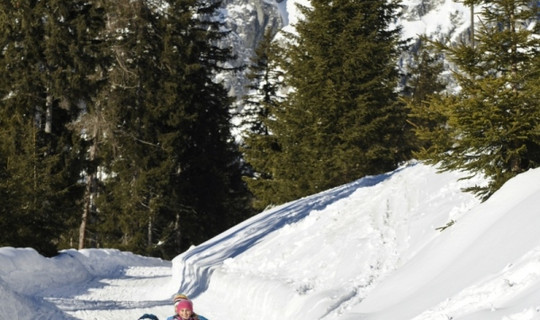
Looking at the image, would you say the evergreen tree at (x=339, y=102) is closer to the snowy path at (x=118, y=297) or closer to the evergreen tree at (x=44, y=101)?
the snowy path at (x=118, y=297)

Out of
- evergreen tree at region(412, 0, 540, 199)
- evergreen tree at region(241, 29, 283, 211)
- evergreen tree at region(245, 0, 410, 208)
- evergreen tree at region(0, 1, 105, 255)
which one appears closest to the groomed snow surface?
evergreen tree at region(412, 0, 540, 199)

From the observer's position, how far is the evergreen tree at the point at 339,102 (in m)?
24.1

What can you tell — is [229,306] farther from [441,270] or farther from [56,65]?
[56,65]

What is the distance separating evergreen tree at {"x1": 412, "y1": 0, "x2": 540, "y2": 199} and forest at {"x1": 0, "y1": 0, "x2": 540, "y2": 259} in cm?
3

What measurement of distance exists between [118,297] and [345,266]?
25.3 ft

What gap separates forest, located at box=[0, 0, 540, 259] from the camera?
10141 millimetres

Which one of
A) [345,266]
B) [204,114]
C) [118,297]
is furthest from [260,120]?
[345,266]

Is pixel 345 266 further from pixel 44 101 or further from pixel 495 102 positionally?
pixel 44 101

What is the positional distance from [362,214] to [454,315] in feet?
31.8

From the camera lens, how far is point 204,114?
1377 inches

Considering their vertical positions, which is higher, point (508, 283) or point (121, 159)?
point (121, 159)

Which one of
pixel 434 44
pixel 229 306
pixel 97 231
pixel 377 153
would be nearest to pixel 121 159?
pixel 97 231

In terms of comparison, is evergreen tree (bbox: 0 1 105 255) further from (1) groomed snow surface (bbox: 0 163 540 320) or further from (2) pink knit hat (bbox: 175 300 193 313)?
(2) pink knit hat (bbox: 175 300 193 313)

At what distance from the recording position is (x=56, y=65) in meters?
24.6
